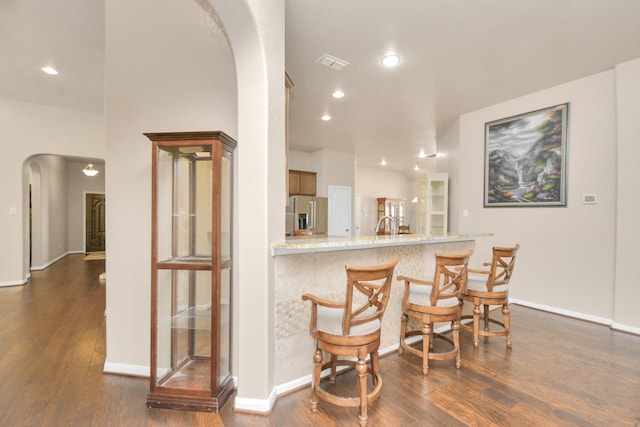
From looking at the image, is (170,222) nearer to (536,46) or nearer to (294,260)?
(294,260)

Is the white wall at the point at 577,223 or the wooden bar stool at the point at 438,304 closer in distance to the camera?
the wooden bar stool at the point at 438,304

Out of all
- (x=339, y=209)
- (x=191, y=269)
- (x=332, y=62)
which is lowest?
(x=191, y=269)

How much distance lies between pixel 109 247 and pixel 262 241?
1.39 metres

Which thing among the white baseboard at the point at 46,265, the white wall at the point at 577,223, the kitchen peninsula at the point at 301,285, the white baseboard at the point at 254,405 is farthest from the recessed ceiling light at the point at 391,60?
the white baseboard at the point at 46,265

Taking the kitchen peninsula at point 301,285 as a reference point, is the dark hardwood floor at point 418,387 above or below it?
below

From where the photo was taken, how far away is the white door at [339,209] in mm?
7406

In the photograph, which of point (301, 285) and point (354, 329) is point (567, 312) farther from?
point (301, 285)

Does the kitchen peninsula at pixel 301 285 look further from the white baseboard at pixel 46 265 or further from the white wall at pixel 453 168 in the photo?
the white baseboard at pixel 46 265

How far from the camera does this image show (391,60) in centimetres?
297

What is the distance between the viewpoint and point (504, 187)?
13.5 feet

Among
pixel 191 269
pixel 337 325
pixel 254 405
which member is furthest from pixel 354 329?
pixel 191 269

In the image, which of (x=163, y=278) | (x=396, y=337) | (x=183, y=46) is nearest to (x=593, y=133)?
(x=396, y=337)

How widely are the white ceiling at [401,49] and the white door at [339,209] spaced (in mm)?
2990

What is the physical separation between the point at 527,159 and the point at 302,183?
457 cm
